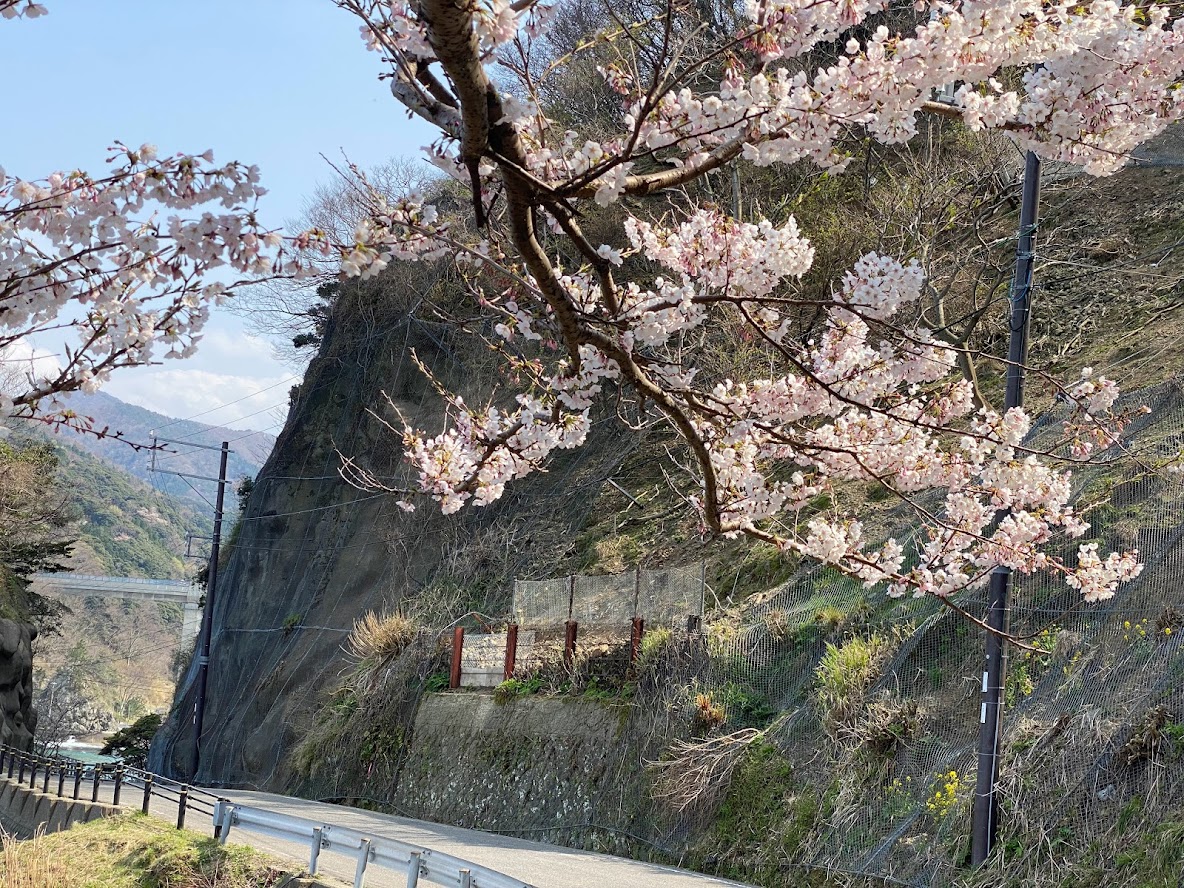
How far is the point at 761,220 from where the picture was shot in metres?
6.02

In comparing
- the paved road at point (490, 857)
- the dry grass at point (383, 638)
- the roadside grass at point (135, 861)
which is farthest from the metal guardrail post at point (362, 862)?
the dry grass at point (383, 638)

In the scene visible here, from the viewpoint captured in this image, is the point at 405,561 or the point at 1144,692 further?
the point at 405,561

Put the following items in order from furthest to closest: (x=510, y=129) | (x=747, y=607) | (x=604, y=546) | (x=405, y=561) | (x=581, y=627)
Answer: (x=405, y=561) < (x=604, y=546) < (x=581, y=627) < (x=747, y=607) < (x=510, y=129)

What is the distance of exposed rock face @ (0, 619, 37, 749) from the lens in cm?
→ 3275

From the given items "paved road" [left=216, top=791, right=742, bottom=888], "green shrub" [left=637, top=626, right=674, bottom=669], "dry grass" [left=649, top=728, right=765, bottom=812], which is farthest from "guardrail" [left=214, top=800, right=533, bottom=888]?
"green shrub" [left=637, top=626, right=674, bottom=669]

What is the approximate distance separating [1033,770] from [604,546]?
1229 centimetres

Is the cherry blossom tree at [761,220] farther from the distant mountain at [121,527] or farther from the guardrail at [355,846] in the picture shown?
the distant mountain at [121,527]

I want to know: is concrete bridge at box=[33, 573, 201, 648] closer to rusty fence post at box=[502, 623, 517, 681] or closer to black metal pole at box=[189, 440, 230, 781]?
black metal pole at box=[189, 440, 230, 781]

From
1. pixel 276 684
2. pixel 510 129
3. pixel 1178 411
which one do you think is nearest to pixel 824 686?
pixel 1178 411

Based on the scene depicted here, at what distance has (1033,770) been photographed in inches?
365

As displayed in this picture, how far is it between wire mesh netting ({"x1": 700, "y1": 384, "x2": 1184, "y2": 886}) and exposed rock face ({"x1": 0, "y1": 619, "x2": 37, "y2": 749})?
2641 cm

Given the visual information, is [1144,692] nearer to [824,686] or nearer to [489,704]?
[824,686]

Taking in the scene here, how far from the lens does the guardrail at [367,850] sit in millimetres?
8297

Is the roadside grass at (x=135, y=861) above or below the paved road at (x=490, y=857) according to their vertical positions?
below
